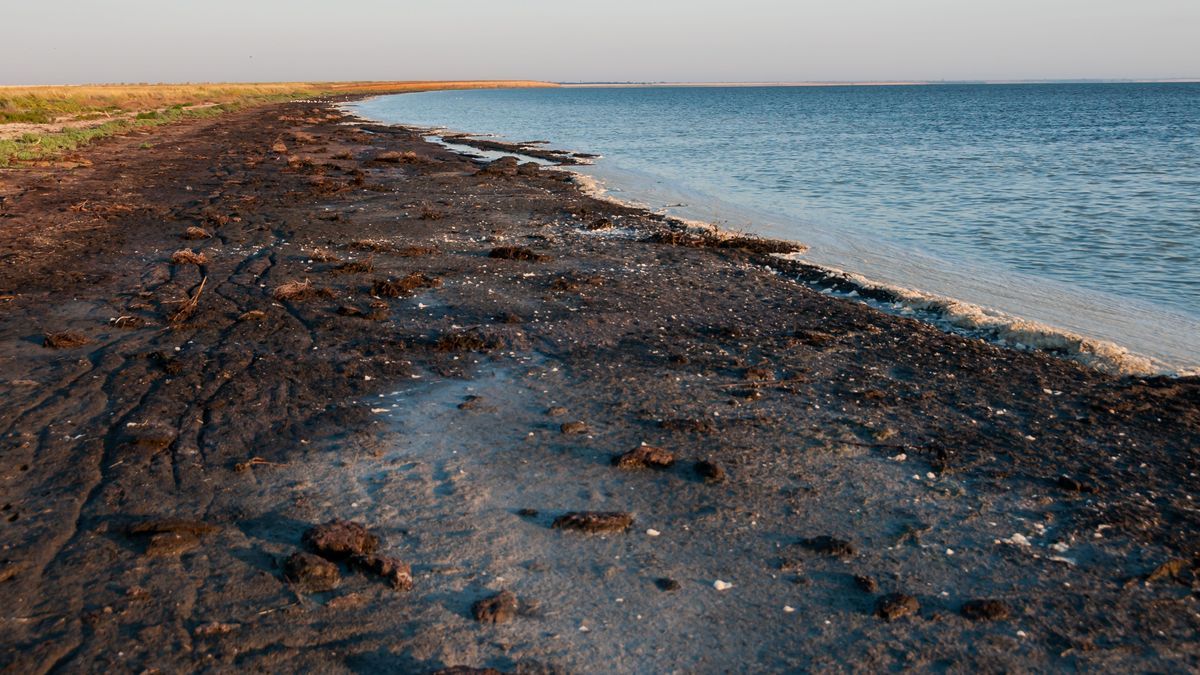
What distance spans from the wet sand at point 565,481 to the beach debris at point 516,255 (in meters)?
1.57

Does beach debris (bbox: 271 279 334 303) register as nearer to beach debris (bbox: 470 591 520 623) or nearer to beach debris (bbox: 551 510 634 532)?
beach debris (bbox: 551 510 634 532)

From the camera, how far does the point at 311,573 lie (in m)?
5.26

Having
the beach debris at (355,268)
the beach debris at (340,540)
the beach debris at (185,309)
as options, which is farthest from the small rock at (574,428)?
the beach debris at (355,268)

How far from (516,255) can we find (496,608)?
10.2m

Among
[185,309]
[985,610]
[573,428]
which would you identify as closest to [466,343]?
[573,428]

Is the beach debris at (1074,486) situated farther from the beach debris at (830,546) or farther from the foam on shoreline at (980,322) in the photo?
the foam on shoreline at (980,322)

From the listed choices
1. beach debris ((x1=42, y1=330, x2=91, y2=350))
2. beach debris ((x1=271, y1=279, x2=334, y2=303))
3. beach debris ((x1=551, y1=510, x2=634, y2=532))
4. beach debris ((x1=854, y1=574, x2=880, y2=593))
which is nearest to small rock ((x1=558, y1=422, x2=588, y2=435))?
beach debris ((x1=551, y1=510, x2=634, y2=532))

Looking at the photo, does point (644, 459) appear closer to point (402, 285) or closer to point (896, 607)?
point (896, 607)

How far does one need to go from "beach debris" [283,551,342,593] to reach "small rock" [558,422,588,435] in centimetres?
266

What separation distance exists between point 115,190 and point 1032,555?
2285 cm

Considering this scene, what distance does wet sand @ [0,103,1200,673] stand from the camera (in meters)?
4.79

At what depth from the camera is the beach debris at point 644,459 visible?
6895 millimetres

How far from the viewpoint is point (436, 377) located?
8.96 metres

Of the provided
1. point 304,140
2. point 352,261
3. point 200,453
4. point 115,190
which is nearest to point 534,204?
point 352,261
